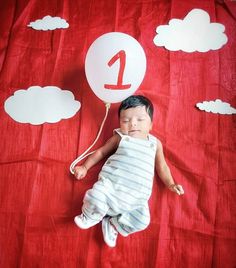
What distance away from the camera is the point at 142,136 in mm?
1059

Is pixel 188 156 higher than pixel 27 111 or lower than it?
lower

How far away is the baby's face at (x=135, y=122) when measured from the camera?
1039 mm

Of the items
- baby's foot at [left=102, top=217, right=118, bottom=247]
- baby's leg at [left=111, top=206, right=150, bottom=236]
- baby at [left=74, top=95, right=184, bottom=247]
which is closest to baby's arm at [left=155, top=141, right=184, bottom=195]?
baby at [left=74, top=95, right=184, bottom=247]

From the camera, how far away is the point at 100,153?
1095 mm

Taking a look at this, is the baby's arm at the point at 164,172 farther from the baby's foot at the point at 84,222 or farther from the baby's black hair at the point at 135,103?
the baby's foot at the point at 84,222

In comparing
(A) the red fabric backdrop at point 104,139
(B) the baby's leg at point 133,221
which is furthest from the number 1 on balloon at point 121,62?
(B) the baby's leg at point 133,221

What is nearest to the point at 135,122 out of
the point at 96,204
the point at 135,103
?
the point at 135,103

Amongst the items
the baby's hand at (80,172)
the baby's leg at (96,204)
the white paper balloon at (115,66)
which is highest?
the white paper balloon at (115,66)

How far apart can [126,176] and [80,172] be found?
0.18 m

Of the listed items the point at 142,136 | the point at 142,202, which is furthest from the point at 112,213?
the point at 142,136

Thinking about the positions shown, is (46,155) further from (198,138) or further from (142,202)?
(198,138)

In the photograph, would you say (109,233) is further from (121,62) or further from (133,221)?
(121,62)

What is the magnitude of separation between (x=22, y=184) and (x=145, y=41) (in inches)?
31.5

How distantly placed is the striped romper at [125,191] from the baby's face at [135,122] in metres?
0.05
